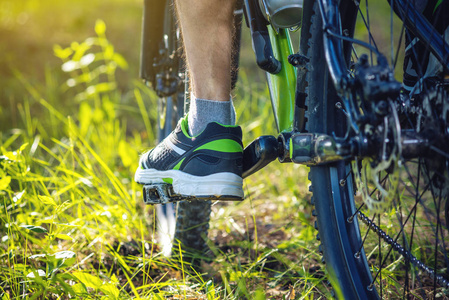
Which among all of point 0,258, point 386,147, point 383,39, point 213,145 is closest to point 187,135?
point 213,145

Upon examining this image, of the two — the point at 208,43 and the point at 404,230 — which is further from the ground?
the point at 208,43

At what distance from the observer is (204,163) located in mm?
1168

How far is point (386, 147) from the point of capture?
786 mm

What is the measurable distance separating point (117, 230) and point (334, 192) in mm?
897

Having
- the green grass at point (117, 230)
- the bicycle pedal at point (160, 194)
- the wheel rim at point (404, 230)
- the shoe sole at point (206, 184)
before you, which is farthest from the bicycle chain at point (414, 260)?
the bicycle pedal at point (160, 194)

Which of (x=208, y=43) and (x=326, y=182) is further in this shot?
(x=208, y=43)

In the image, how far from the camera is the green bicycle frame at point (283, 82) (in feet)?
4.02

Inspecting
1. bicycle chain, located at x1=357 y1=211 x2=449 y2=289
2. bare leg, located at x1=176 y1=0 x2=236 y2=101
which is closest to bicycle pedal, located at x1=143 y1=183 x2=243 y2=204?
bare leg, located at x1=176 y1=0 x2=236 y2=101

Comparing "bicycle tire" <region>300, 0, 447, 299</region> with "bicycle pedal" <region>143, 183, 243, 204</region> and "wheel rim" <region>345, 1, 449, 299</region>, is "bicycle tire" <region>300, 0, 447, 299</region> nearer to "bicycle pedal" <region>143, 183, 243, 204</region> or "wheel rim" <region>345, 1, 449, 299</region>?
"wheel rim" <region>345, 1, 449, 299</region>

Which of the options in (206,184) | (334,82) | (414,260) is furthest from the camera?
(206,184)

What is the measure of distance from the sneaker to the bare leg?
11 cm

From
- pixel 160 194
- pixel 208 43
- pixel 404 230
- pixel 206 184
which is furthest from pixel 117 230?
pixel 404 230

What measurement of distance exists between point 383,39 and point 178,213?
11.9 ft

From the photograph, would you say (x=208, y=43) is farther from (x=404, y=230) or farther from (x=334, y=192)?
(x=404, y=230)
